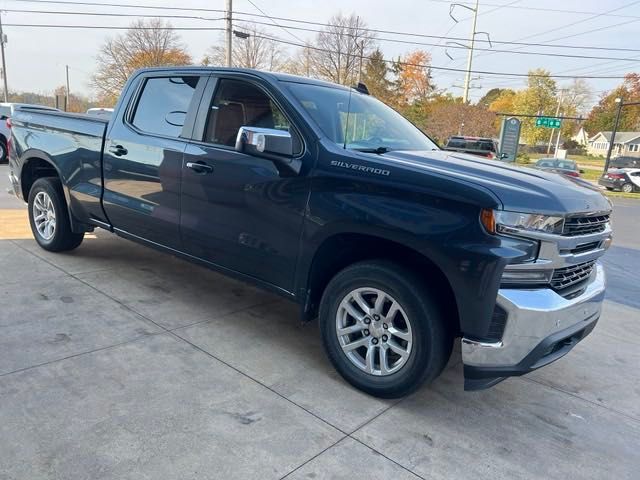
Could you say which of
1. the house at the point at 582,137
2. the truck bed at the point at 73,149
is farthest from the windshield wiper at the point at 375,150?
the house at the point at 582,137

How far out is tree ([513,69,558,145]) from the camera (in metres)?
63.2

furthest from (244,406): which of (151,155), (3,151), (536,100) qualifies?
(536,100)

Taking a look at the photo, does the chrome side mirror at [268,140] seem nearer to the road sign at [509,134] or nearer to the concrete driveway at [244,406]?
the concrete driveway at [244,406]

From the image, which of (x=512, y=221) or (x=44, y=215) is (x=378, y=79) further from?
(x=512, y=221)

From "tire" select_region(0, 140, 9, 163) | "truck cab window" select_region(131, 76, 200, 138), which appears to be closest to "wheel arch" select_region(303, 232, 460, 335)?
"truck cab window" select_region(131, 76, 200, 138)

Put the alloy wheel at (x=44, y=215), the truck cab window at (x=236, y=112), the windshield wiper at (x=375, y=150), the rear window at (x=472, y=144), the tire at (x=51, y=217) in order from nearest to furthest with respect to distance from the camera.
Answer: the windshield wiper at (x=375, y=150) → the truck cab window at (x=236, y=112) → the tire at (x=51, y=217) → the alloy wheel at (x=44, y=215) → the rear window at (x=472, y=144)

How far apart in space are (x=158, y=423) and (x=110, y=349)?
1.00 m

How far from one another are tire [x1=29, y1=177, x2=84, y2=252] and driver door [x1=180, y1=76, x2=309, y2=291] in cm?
208

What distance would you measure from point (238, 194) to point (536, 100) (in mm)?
68231

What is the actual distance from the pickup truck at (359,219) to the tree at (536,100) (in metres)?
65.5

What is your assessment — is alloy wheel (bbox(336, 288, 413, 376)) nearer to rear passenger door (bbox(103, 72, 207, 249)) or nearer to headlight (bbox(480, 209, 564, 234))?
headlight (bbox(480, 209, 564, 234))

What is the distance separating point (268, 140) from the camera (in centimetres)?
309

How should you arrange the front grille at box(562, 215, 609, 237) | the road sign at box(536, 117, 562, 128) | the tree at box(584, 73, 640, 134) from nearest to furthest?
the front grille at box(562, 215, 609, 237) → the road sign at box(536, 117, 562, 128) → the tree at box(584, 73, 640, 134)

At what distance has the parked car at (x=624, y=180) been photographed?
1054 inches
